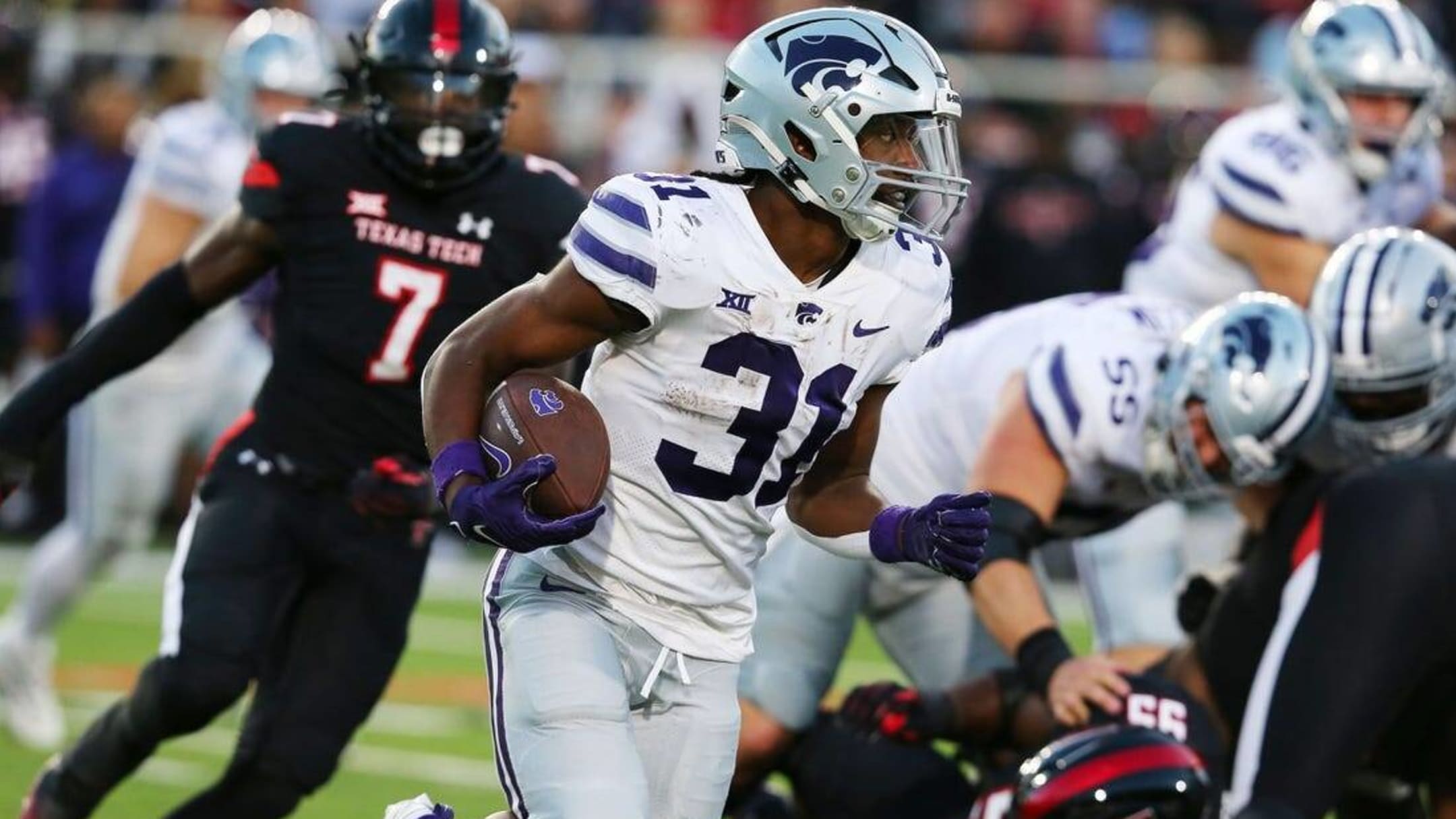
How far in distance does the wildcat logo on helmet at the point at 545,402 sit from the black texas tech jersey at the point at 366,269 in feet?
4.00

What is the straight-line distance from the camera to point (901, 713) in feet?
14.4

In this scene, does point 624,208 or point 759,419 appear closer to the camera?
point 624,208

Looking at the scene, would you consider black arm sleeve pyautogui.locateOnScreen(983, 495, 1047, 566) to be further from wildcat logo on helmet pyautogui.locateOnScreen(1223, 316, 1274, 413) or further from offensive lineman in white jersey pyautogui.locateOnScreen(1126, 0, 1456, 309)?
offensive lineman in white jersey pyautogui.locateOnScreen(1126, 0, 1456, 309)

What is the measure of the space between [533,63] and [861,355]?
28.9 ft

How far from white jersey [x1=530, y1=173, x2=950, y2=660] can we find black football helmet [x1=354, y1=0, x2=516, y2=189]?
1082 mm

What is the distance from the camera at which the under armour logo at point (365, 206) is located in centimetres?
475

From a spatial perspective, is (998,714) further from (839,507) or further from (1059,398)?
(839,507)

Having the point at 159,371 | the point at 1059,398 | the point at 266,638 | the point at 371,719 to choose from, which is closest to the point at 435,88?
the point at 266,638

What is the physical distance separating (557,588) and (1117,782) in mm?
889

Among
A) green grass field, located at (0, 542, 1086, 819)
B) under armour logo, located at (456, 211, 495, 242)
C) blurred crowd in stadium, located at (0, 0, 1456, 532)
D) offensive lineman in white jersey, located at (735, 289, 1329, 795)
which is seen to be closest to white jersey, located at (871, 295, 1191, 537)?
offensive lineman in white jersey, located at (735, 289, 1329, 795)

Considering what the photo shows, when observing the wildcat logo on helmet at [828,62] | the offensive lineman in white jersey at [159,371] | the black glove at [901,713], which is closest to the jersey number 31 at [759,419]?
the wildcat logo on helmet at [828,62]

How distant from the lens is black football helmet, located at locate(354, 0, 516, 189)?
15.4 feet

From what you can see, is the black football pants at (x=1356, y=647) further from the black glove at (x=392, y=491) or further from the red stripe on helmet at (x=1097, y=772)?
the black glove at (x=392, y=491)

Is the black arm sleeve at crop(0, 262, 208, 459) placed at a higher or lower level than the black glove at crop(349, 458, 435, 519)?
higher
